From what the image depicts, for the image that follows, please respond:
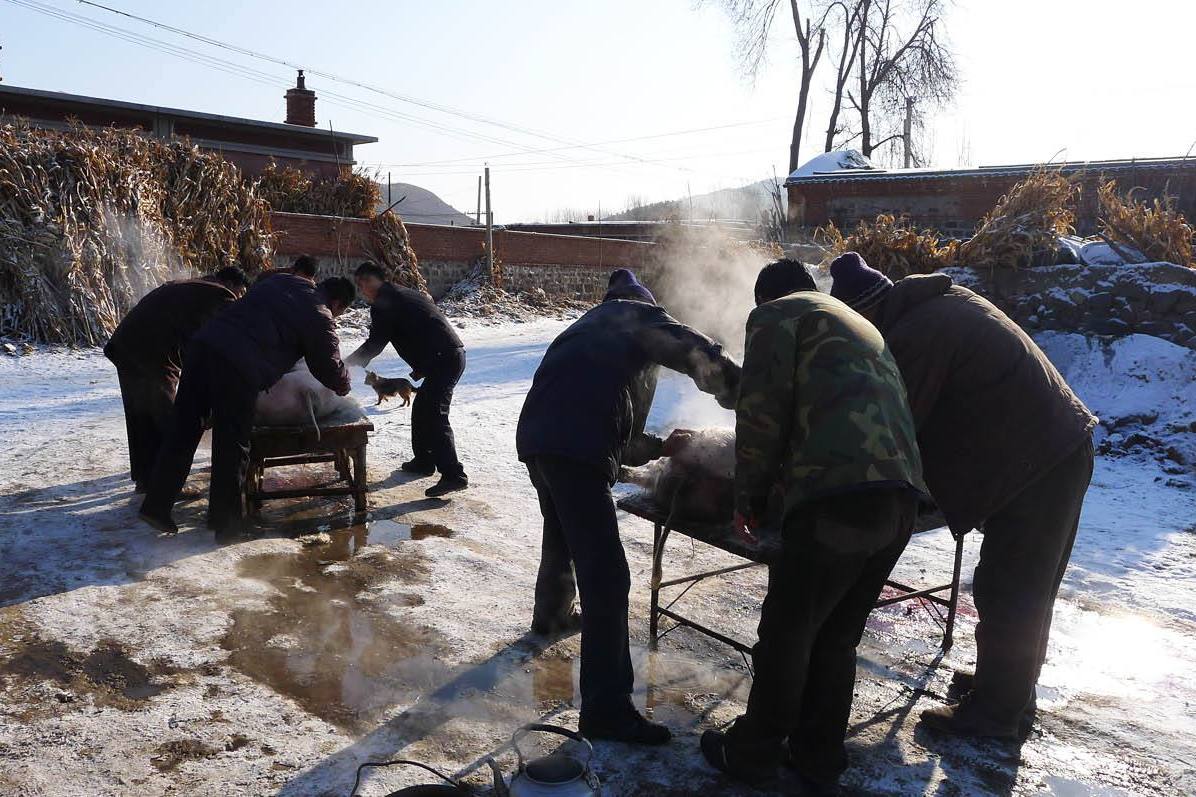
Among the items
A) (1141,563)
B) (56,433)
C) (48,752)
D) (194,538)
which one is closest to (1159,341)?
(1141,563)

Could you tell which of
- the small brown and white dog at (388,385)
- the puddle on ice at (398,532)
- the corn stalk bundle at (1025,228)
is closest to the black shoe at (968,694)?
the puddle on ice at (398,532)

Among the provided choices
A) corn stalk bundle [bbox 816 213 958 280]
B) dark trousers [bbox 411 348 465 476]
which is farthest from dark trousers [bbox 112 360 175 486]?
corn stalk bundle [bbox 816 213 958 280]

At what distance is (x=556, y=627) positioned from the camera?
4.25 meters

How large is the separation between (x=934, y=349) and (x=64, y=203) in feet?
40.6

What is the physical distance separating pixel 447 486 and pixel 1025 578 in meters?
4.26

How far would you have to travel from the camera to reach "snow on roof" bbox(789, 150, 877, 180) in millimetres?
18203

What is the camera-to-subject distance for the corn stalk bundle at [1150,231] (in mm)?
9414

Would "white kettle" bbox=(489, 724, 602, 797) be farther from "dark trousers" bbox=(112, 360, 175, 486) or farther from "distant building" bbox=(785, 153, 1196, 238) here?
"distant building" bbox=(785, 153, 1196, 238)

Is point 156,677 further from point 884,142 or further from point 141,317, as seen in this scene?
point 884,142

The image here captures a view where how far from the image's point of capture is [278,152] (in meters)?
24.1

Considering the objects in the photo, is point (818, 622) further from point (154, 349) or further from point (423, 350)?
point (154, 349)

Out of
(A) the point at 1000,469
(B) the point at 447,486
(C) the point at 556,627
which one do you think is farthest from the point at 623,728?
(B) the point at 447,486

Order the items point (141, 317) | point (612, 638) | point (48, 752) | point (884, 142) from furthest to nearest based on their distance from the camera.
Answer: point (884, 142) → point (141, 317) → point (612, 638) → point (48, 752)

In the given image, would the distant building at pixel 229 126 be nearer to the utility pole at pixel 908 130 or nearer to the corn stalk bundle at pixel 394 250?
the corn stalk bundle at pixel 394 250
